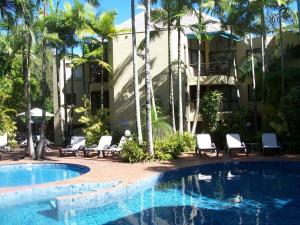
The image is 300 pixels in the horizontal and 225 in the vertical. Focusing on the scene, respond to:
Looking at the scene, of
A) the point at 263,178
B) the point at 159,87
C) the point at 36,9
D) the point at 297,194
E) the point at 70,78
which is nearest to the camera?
the point at 297,194

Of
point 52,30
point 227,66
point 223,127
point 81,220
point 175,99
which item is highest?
point 52,30

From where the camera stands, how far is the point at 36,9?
1977cm

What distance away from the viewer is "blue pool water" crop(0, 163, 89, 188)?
53.2ft

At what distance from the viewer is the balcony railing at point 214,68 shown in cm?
2717

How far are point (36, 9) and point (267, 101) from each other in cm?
1240

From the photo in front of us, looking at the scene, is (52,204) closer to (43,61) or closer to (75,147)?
(75,147)

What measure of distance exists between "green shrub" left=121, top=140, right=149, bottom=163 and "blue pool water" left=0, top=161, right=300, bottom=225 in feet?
8.27

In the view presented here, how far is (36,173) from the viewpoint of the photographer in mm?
18047

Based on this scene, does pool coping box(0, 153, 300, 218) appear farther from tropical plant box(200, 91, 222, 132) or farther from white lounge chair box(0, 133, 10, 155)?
white lounge chair box(0, 133, 10, 155)

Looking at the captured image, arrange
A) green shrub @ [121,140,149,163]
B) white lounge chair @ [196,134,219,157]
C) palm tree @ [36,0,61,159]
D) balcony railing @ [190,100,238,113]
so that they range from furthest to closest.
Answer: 1. balcony railing @ [190,100,238,113]
2. palm tree @ [36,0,61,159]
3. white lounge chair @ [196,134,219,157]
4. green shrub @ [121,140,149,163]

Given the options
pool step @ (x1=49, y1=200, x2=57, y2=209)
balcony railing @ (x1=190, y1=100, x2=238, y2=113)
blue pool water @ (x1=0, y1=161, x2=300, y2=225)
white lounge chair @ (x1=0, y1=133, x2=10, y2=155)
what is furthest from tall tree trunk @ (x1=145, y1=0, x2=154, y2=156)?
white lounge chair @ (x1=0, y1=133, x2=10, y2=155)

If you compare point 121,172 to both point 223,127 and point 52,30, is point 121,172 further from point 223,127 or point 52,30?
point 52,30

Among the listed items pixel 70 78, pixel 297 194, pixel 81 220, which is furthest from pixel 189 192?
pixel 70 78

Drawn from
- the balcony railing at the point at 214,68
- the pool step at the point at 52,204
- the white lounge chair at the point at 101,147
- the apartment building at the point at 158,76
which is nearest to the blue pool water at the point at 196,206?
the pool step at the point at 52,204
